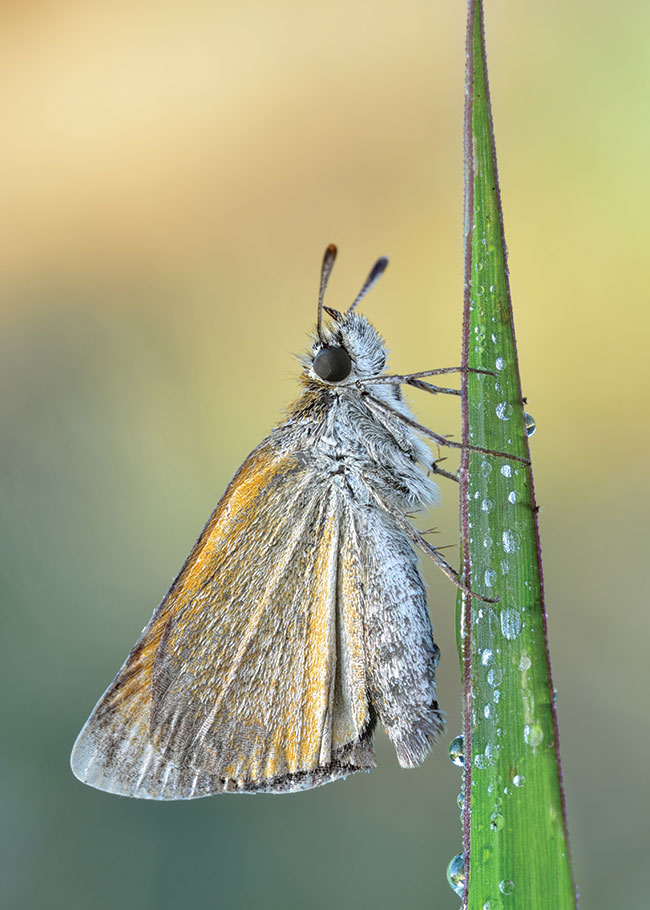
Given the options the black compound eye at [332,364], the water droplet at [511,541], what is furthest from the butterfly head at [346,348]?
the water droplet at [511,541]

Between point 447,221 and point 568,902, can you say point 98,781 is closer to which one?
point 568,902

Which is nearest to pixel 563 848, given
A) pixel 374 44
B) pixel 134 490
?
pixel 134 490

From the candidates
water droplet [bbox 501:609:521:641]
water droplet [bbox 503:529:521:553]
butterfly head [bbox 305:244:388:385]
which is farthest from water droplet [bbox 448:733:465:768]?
butterfly head [bbox 305:244:388:385]

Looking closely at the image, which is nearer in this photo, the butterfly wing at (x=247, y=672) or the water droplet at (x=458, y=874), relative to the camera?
the water droplet at (x=458, y=874)

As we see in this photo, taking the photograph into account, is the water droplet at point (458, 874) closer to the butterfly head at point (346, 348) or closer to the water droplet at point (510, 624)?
the water droplet at point (510, 624)

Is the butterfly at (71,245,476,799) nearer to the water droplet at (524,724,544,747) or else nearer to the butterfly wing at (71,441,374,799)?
the butterfly wing at (71,441,374,799)

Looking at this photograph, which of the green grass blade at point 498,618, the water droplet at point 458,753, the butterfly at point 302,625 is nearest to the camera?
the green grass blade at point 498,618
